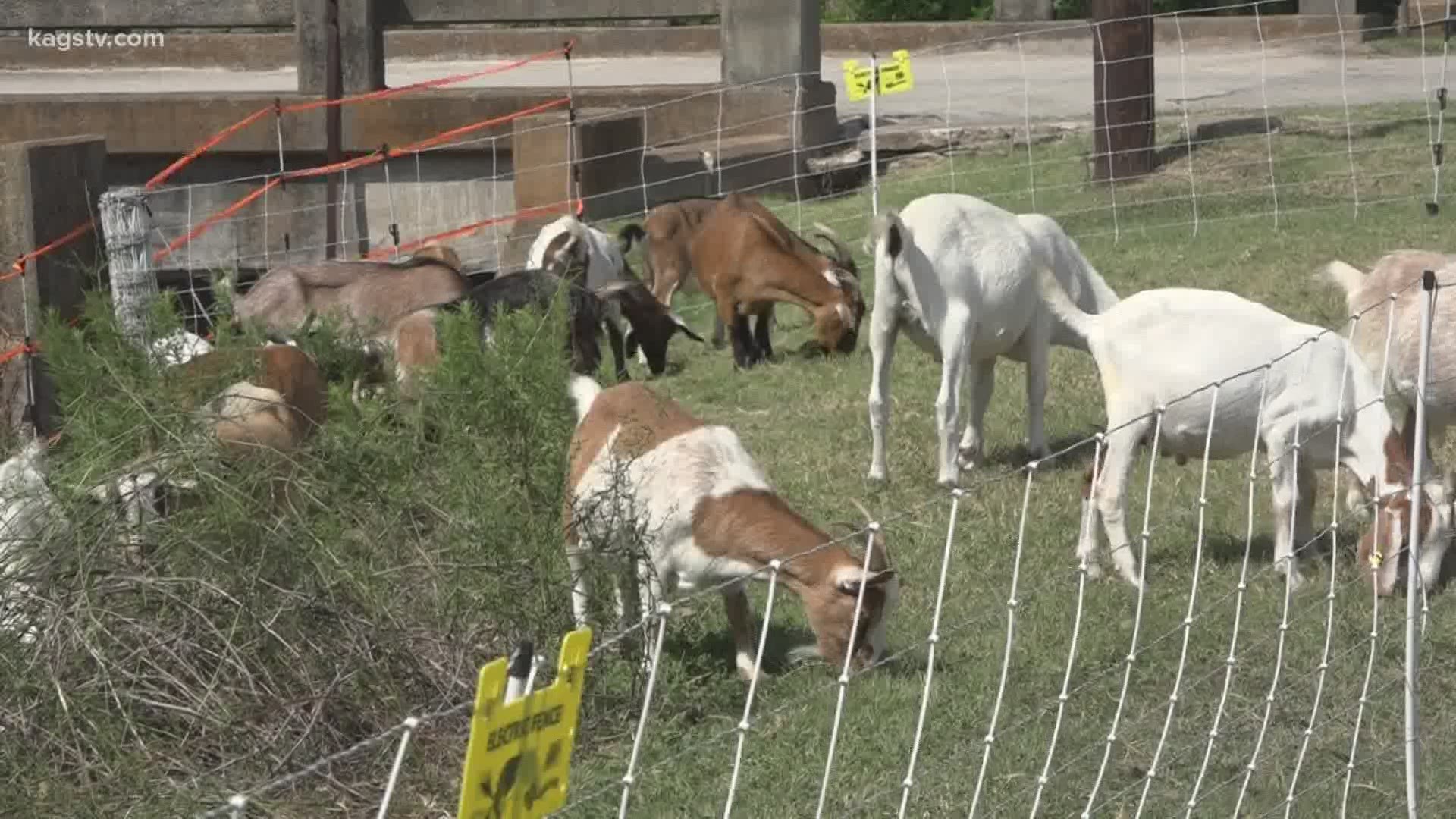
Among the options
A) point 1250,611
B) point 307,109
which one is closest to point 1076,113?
point 307,109

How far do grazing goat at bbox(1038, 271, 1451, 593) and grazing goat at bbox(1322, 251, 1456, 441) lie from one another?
577mm

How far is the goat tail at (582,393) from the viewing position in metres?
8.48

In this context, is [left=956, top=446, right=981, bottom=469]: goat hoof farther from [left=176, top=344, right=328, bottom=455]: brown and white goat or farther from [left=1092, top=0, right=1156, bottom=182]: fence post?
[left=1092, top=0, right=1156, bottom=182]: fence post

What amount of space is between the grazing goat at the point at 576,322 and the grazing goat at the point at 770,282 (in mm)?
354

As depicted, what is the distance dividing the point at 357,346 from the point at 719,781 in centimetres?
442

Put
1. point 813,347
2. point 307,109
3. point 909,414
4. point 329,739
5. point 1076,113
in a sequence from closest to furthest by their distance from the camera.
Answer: point 329,739 < point 909,414 < point 813,347 < point 307,109 < point 1076,113

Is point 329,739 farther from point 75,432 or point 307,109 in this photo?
point 307,109

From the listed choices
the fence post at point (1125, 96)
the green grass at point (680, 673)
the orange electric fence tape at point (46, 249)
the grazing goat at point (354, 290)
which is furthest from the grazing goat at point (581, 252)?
the green grass at point (680, 673)

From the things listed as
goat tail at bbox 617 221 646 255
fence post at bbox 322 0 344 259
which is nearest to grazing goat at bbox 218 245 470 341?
goat tail at bbox 617 221 646 255

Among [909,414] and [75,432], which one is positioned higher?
[75,432]

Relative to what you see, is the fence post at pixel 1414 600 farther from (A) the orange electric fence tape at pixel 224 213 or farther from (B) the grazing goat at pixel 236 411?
(A) the orange electric fence tape at pixel 224 213

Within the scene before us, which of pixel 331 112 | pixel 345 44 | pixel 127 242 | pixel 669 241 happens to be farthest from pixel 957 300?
pixel 345 44

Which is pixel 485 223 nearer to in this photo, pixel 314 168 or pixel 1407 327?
pixel 314 168

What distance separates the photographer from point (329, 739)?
6637mm
